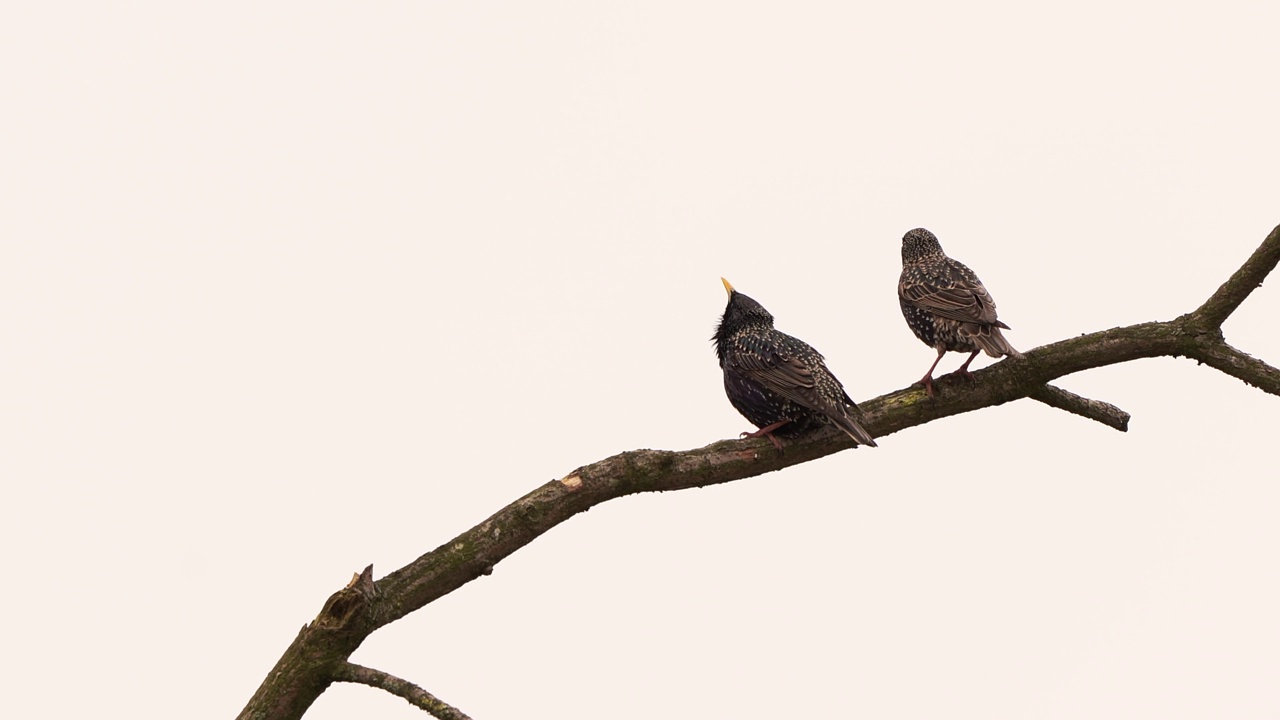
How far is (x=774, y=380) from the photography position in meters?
7.52

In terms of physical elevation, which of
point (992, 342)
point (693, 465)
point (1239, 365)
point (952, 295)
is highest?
point (952, 295)

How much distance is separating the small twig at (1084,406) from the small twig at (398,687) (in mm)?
4345

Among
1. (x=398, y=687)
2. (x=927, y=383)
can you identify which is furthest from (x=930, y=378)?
(x=398, y=687)

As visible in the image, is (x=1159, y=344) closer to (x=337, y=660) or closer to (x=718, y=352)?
(x=718, y=352)

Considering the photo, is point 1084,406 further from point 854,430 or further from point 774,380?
point 774,380

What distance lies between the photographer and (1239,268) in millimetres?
7605

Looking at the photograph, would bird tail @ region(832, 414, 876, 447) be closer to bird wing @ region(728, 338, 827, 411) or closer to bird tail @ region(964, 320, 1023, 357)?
bird wing @ region(728, 338, 827, 411)

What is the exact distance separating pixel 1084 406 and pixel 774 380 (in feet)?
7.42

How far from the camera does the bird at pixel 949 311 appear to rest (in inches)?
301

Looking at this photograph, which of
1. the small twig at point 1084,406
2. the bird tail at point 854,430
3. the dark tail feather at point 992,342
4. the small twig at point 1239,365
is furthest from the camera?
the small twig at point 1084,406

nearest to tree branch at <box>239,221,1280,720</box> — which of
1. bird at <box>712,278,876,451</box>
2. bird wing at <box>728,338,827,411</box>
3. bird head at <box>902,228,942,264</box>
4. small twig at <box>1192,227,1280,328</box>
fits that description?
small twig at <box>1192,227,1280,328</box>

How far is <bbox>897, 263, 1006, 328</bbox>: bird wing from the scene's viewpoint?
771cm

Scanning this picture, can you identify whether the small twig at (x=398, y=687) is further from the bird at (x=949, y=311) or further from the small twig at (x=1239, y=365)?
the small twig at (x=1239, y=365)

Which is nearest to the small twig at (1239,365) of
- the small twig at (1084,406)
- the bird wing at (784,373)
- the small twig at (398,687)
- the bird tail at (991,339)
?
the small twig at (1084,406)
